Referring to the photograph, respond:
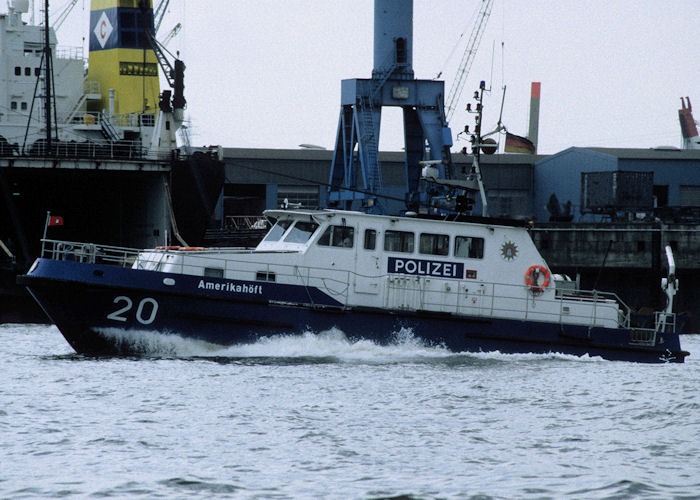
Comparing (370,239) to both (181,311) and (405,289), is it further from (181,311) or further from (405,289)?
(181,311)

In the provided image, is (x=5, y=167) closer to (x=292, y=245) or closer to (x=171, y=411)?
(x=292, y=245)

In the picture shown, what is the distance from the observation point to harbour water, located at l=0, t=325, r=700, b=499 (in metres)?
11.0

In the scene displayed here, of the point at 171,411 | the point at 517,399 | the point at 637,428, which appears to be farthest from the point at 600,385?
the point at 171,411

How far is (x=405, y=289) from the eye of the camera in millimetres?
21016

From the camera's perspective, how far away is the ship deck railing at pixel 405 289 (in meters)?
20.4

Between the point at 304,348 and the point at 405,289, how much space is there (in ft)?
8.07

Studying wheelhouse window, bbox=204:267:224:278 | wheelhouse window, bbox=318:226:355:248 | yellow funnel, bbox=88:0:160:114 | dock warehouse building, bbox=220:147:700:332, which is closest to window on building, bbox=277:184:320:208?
dock warehouse building, bbox=220:147:700:332

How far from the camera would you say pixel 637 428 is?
1445 centimetres

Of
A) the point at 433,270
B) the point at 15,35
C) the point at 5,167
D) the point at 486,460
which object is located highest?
the point at 15,35

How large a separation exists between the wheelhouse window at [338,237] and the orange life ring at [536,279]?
3.87 m

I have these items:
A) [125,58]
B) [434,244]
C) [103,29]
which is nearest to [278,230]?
[434,244]

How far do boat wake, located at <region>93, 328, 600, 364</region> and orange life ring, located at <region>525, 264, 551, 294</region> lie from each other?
1.65m

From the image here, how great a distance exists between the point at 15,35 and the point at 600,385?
3283cm

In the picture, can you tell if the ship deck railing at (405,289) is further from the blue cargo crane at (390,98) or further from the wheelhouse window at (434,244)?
the blue cargo crane at (390,98)
